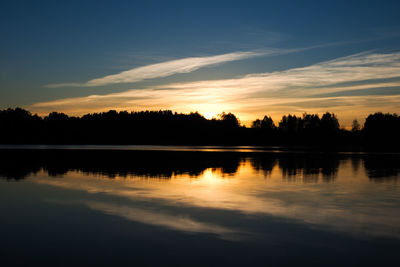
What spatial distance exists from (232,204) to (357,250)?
27.1ft

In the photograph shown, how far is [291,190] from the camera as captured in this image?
2509cm

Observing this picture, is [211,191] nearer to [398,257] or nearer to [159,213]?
[159,213]

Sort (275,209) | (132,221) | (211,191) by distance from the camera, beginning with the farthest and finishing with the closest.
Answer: (211,191) → (275,209) → (132,221)

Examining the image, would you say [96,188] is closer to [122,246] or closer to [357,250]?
[122,246]

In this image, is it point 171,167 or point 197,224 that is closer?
point 197,224

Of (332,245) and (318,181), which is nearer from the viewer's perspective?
(332,245)

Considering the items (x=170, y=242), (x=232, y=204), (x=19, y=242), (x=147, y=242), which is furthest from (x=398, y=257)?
(x=19, y=242)

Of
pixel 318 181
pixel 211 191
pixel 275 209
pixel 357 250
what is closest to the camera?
pixel 357 250

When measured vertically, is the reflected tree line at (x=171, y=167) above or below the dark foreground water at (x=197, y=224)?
above

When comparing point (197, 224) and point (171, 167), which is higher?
point (171, 167)

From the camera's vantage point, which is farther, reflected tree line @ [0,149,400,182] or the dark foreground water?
reflected tree line @ [0,149,400,182]

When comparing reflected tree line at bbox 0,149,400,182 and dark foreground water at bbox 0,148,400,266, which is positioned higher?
reflected tree line at bbox 0,149,400,182

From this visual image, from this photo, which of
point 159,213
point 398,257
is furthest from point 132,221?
point 398,257

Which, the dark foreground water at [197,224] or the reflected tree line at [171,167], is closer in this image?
the dark foreground water at [197,224]
